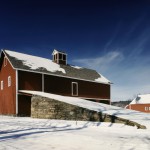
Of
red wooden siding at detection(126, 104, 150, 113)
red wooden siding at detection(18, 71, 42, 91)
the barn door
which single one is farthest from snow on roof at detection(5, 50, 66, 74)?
red wooden siding at detection(126, 104, 150, 113)

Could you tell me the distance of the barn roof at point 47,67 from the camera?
2505 centimetres

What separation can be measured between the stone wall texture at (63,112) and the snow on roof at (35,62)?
6915 millimetres

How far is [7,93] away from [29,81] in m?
3.22

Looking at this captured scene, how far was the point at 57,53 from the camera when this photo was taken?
3183 cm

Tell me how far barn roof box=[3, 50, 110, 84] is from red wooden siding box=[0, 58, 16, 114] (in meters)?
1.07

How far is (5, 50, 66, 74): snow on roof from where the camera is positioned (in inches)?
1026

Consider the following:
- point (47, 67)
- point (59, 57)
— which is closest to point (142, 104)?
point (59, 57)

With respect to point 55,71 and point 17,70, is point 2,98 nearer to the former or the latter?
point 17,70

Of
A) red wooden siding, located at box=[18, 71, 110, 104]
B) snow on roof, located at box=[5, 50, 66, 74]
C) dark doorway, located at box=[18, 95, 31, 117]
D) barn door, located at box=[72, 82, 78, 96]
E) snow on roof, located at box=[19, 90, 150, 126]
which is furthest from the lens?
barn door, located at box=[72, 82, 78, 96]

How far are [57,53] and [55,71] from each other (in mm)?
4636

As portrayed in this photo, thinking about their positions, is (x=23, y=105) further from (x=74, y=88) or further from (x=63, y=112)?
(x=63, y=112)

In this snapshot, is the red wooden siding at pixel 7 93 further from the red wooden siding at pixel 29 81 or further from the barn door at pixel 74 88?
the barn door at pixel 74 88

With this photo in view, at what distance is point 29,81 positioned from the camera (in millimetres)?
24578

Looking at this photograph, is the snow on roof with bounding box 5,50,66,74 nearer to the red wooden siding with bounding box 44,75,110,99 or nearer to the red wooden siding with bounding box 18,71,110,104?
the red wooden siding with bounding box 18,71,110,104
